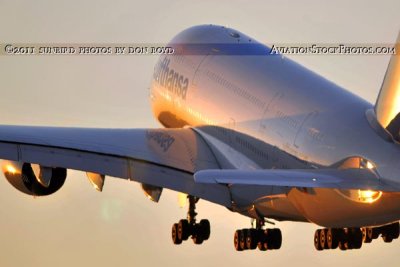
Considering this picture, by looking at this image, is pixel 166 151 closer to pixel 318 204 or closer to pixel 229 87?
pixel 229 87

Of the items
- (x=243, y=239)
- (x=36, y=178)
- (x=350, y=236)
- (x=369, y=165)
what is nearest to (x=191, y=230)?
(x=243, y=239)

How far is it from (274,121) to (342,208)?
6.30 metres

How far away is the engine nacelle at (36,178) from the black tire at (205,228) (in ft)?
21.0

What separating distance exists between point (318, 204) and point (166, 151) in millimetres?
9584

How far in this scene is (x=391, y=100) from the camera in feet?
237

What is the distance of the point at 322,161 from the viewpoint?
75.5 meters

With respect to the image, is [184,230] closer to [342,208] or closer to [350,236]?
[350,236]

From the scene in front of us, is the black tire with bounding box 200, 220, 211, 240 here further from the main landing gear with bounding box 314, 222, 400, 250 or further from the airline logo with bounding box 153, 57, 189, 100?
the airline logo with bounding box 153, 57, 189, 100

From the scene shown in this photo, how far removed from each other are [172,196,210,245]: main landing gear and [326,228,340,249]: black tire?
504 cm

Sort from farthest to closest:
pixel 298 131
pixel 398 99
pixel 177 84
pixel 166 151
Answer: pixel 177 84 → pixel 166 151 → pixel 298 131 → pixel 398 99

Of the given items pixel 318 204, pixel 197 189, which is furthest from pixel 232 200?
pixel 318 204

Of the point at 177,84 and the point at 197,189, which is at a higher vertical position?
the point at 177,84

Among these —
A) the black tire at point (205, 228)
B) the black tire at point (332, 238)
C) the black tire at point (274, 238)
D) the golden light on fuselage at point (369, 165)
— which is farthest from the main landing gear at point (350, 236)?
the golden light on fuselage at point (369, 165)

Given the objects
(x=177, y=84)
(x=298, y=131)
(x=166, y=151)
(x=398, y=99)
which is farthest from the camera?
(x=177, y=84)
